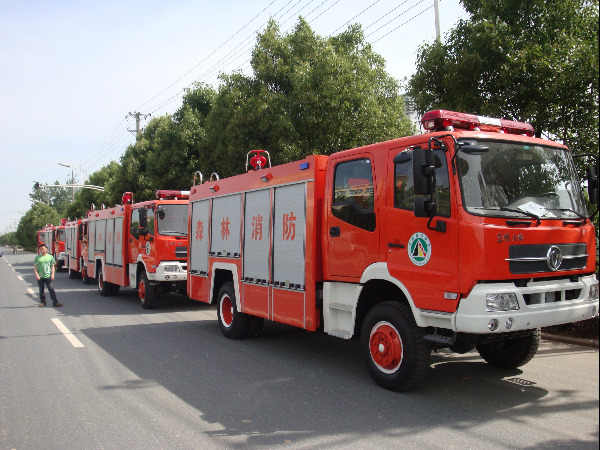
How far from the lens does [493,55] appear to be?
7.97m

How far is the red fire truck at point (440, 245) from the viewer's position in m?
5.04

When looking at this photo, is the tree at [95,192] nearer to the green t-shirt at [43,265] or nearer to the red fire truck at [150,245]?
the red fire truck at [150,245]

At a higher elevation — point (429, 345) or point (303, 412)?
point (429, 345)

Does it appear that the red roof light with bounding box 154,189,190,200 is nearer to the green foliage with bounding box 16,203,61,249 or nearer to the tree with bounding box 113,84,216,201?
the tree with bounding box 113,84,216,201

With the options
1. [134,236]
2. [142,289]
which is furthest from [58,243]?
[142,289]

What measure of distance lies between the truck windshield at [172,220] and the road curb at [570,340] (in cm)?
821

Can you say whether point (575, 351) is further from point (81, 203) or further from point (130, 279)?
point (81, 203)

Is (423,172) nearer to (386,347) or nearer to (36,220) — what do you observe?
(386,347)

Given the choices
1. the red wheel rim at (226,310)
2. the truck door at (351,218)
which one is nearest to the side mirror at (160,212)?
the red wheel rim at (226,310)

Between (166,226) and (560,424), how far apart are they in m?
10.0

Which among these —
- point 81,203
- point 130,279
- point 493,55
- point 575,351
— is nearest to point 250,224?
point 493,55

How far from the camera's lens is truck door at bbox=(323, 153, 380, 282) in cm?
613

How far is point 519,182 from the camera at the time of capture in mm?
5383

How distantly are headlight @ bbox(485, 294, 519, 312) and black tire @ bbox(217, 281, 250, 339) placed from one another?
487 cm
